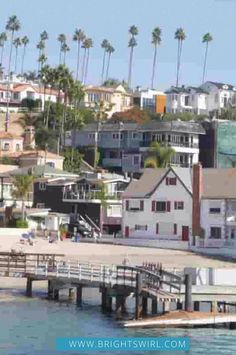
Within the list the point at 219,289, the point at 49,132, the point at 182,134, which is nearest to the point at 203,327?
the point at 219,289

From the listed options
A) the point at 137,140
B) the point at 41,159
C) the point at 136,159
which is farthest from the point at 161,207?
the point at 137,140

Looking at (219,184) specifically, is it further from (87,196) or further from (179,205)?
(87,196)

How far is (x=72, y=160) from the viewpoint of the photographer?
13088 centimetres

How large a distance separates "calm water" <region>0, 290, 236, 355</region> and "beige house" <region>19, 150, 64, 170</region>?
220 feet

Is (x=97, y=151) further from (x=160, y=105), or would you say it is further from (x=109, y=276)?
(x=109, y=276)

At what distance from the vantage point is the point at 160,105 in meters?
185

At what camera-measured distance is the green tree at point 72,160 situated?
12757cm

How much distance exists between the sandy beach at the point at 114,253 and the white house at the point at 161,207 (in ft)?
21.4

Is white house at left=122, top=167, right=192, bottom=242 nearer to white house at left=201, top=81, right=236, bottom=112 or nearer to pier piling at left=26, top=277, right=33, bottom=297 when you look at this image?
pier piling at left=26, top=277, right=33, bottom=297

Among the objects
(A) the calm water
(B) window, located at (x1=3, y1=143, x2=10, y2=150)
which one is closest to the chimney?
(A) the calm water

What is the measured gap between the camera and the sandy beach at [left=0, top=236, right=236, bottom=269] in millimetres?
79188

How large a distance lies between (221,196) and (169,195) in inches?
233

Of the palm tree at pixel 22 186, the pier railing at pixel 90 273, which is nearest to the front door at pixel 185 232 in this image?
the palm tree at pixel 22 186

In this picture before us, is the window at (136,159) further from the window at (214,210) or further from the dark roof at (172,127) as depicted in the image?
the window at (214,210)
